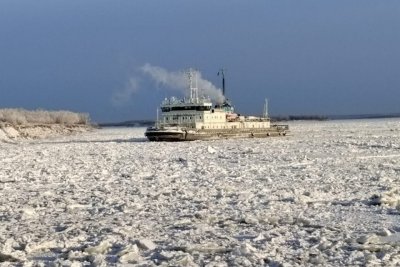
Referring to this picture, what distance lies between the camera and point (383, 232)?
297 inches

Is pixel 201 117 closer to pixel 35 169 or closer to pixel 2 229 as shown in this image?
pixel 35 169

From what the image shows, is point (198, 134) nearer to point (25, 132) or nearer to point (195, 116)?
A: point (195, 116)

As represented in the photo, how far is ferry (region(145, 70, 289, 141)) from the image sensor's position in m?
40.8

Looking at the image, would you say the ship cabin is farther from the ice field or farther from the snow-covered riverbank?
the ice field

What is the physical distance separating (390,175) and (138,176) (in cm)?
598

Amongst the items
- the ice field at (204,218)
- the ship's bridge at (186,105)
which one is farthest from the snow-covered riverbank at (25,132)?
the ice field at (204,218)

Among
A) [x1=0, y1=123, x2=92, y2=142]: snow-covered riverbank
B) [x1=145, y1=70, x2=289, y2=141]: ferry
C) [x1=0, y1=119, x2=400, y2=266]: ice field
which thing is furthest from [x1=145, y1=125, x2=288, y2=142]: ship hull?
[x1=0, y1=119, x2=400, y2=266]: ice field

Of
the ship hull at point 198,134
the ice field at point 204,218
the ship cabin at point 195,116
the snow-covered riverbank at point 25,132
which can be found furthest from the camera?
the snow-covered riverbank at point 25,132

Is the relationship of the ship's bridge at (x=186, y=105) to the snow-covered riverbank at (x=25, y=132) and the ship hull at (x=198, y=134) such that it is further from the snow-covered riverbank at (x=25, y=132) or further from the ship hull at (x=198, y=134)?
the snow-covered riverbank at (x=25, y=132)

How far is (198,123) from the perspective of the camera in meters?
43.1

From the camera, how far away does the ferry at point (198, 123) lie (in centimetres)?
4081

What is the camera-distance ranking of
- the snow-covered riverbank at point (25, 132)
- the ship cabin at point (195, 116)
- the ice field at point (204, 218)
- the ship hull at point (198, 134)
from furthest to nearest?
the snow-covered riverbank at point (25, 132) → the ship cabin at point (195, 116) → the ship hull at point (198, 134) → the ice field at point (204, 218)

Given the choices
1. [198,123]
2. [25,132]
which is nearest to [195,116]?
[198,123]

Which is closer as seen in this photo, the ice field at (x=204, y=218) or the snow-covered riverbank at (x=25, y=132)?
the ice field at (x=204, y=218)
